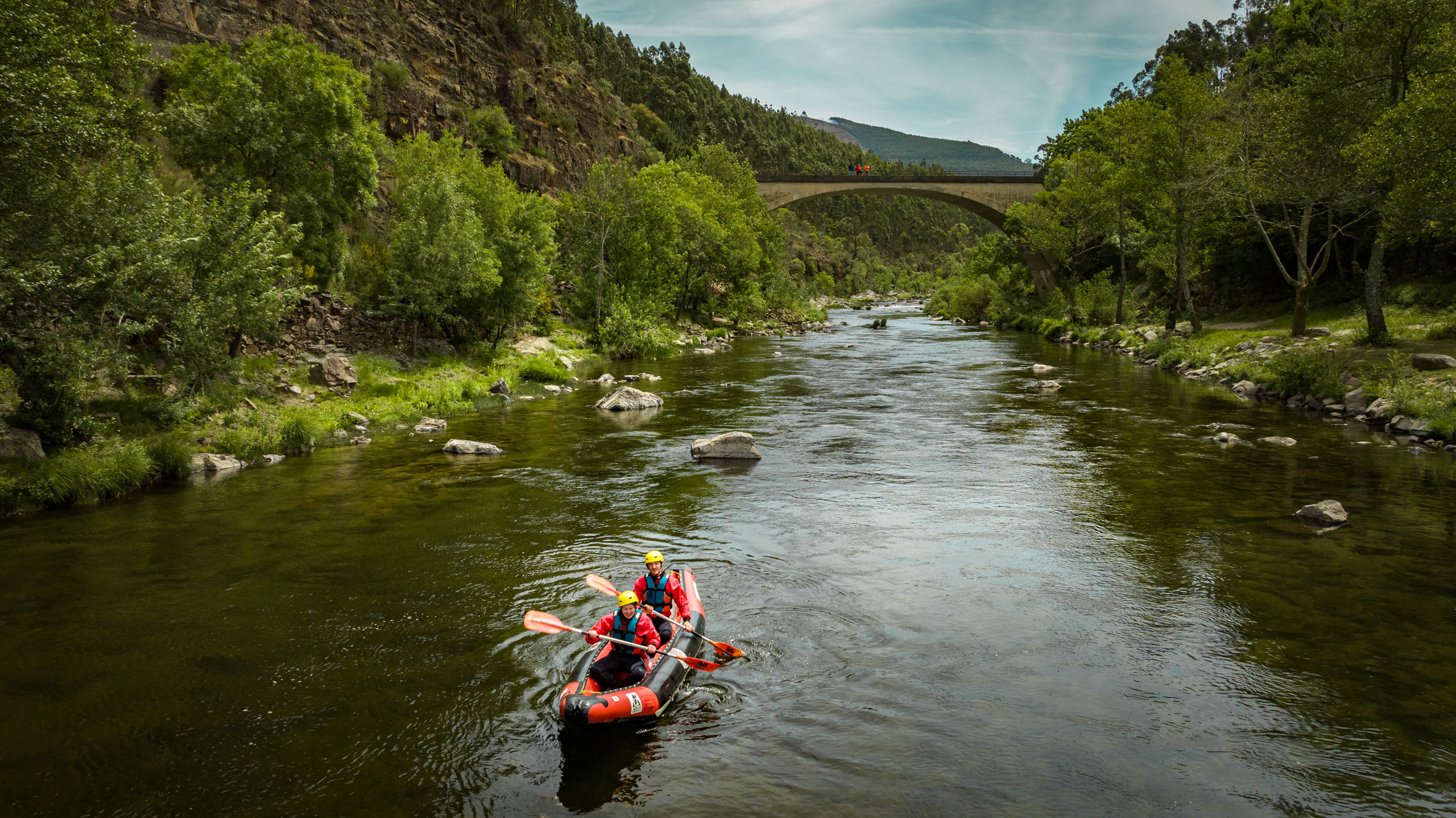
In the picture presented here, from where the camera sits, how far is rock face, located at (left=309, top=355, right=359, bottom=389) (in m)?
24.5

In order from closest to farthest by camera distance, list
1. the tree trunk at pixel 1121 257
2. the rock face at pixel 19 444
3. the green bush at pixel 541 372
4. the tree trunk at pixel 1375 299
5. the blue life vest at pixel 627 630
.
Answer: the blue life vest at pixel 627 630, the rock face at pixel 19 444, the tree trunk at pixel 1375 299, the green bush at pixel 541 372, the tree trunk at pixel 1121 257

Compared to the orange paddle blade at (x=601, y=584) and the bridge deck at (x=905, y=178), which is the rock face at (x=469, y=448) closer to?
Result: the orange paddle blade at (x=601, y=584)

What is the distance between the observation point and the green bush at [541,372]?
32656 millimetres

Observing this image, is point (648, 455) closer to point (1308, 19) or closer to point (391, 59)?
point (391, 59)

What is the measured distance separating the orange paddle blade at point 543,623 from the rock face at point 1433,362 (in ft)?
83.4

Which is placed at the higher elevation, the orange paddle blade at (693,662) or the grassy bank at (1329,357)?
the grassy bank at (1329,357)

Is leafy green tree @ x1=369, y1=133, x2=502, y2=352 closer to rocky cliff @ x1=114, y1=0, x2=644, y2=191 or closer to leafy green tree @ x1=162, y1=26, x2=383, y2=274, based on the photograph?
leafy green tree @ x1=162, y1=26, x2=383, y2=274

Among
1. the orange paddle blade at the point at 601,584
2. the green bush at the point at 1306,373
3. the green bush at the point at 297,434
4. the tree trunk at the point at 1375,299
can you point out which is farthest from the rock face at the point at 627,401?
the tree trunk at the point at 1375,299

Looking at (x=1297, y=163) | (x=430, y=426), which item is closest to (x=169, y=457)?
(x=430, y=426)

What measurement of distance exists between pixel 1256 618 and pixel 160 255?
2095cm

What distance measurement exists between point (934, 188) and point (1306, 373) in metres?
54.2

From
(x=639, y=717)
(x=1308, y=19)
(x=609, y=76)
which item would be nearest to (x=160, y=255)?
(x=639, y=717)

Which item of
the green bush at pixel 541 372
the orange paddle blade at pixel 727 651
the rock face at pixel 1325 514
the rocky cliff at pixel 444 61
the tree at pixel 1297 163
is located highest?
the rocky cliff at pixel 444 61

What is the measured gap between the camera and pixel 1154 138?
38.0 m
